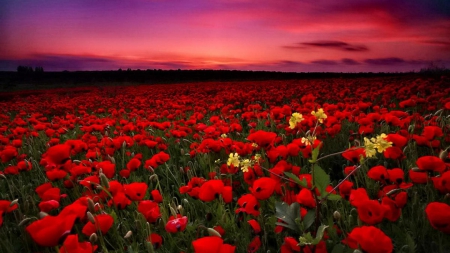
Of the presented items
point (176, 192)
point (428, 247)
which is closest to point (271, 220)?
point (428, 247)

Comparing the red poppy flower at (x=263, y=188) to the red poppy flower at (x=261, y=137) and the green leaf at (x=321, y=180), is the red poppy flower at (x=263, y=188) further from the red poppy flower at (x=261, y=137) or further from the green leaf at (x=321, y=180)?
the red poppy flower at (x=261, y=137)

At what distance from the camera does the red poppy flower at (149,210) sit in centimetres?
178

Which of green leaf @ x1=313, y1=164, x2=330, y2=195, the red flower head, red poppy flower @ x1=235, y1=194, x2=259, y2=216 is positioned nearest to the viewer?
green leaf @ x1=313, y1=164, x2=330, y2=195

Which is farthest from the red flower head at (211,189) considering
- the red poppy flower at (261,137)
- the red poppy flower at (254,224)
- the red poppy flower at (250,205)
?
the red poppy flower at (261,137)

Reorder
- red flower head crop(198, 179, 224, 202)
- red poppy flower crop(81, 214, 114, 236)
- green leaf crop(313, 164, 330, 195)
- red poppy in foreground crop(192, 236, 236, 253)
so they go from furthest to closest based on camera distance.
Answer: red flower head crop(198, 179, 224, 202), red poppy flower crop(81, 214, 114, 236), green leaf crop(313, 164, 330, 195), red poppy in foreground crop(192, 236, 236, 253)

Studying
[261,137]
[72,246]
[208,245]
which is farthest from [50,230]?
[261,137]

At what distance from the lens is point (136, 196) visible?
6.13 feet

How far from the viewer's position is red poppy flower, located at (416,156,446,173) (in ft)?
5.51

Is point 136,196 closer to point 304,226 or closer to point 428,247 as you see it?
point 304,226

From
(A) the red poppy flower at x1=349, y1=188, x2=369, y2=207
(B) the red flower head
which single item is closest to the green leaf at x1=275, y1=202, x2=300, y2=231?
(A) the red poppy flower at x1=349, y1=188, x2=369, y2=207

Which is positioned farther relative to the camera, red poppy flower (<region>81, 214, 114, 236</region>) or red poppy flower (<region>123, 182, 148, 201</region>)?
red poppy flower (<region>123, 182, 148, 201</region>)

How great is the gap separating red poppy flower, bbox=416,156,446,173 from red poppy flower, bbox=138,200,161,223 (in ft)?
4.80

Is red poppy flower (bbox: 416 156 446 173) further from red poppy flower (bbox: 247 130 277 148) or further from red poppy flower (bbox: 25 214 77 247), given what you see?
red poppy flower (bbox: 25 214 77 247)

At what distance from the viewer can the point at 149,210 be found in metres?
1.81
